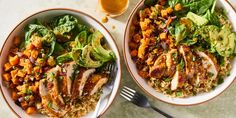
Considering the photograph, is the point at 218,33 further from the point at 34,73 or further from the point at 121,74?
the point at 34,73

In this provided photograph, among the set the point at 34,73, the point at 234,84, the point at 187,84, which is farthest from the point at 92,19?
the point at 234,84

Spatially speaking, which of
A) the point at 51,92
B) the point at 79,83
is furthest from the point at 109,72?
the point at 51,92

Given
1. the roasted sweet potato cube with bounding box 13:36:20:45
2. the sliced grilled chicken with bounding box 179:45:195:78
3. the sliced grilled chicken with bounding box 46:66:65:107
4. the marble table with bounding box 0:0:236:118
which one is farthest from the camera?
the marble table with bounding box 0:0:236:118

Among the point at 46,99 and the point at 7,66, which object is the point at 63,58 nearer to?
the point at 46,99

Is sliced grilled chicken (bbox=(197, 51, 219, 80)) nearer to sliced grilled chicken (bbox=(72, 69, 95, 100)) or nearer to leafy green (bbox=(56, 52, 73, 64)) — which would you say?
sliced grilled chicken (bbox=(72, 69, 95, 100))

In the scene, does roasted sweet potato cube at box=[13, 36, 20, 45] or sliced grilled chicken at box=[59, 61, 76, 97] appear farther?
roasted sweet potato cube at box=[13, 36, 20, 45]

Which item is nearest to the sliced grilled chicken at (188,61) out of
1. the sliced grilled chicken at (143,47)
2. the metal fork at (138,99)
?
the sliced grilled chicken at (143,47)

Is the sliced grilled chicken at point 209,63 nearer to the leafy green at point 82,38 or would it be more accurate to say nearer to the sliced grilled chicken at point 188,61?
the sliced grilled chicken at point 188,61

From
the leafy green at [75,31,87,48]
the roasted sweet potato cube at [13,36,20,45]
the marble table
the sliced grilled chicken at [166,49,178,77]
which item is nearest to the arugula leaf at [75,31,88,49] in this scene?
the leafy green at [75,31,87,48]
